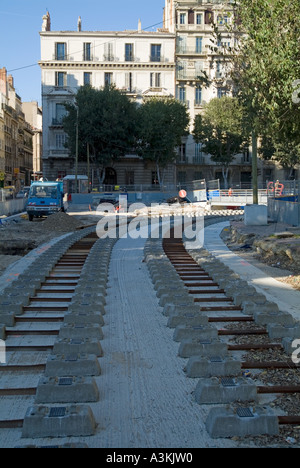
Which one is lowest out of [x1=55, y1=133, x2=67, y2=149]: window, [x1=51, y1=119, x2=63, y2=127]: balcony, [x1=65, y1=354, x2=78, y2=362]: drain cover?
[x1=65, y1=354, x2=78, y2=362]: drain cover

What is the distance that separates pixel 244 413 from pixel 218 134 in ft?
185

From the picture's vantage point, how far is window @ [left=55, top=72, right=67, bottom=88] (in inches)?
2445

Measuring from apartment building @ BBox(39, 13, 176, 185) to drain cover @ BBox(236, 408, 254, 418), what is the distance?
57656 millimetres

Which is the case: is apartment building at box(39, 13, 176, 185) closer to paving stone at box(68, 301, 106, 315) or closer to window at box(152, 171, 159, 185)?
window at box(152, 171, 159, 185)

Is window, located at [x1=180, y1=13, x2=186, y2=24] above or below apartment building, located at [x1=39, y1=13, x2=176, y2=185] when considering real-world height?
above

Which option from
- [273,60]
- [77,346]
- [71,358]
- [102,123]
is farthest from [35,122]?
[71,358]

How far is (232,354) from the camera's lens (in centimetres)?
658

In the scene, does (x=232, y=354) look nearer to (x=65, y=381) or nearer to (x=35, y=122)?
(x=65, y=381)

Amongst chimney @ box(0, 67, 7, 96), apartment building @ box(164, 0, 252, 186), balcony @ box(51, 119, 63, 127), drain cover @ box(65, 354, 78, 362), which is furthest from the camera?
chimney @ box(0, 67, 7, 96)

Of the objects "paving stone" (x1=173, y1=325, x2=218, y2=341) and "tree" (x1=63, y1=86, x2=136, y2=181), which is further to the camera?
"tree" (x1=63, y1=86, x2=136, y2=181)

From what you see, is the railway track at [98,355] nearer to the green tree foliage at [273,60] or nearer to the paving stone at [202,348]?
the paving stone at [202,348]

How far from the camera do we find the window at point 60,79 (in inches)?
2445

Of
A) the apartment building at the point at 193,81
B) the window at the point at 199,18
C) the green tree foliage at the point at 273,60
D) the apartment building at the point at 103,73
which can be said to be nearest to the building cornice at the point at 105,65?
the apartment building at the point at 103,73

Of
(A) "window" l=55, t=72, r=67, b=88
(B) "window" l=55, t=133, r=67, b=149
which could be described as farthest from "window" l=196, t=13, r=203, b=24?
(B) "window" l=55, t=133, r=67, b=149
